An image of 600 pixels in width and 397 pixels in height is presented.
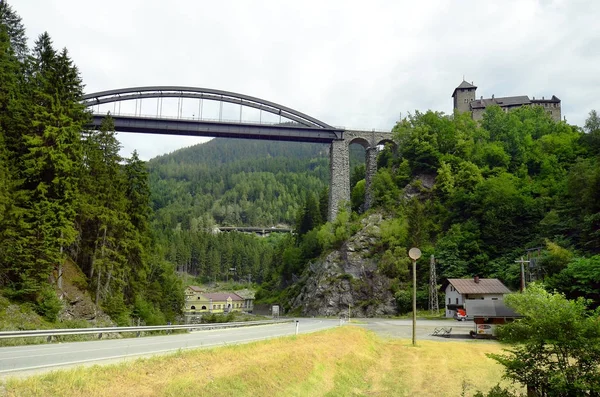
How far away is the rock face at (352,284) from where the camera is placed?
64438mm

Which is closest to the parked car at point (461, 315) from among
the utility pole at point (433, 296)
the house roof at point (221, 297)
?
the utility pole at point (433, 296)

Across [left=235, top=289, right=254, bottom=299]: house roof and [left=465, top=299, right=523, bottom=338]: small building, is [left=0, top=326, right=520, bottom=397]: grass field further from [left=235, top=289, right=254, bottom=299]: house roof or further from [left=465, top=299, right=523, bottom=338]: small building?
[left=235, top=289, right=254, bottom=299]: house roof

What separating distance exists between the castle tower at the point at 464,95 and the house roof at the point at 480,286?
235ft

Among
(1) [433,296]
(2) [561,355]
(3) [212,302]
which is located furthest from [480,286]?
(3) [212,302]

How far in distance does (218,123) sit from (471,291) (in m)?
40.8

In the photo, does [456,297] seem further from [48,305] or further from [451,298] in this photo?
[48,305]

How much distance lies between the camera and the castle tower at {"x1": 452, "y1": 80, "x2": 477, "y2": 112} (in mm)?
117000

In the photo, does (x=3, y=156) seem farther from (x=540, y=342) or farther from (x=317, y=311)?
(x=317, y=311)

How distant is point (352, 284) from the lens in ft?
218

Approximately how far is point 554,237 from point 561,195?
899 cm

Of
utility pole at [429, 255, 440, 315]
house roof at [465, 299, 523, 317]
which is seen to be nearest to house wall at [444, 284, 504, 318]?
utility pole at [429, 255, 440, 315]

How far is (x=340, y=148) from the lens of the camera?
72.9 m

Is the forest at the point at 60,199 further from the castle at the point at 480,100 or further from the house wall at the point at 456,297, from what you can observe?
the castle at the point at 480,100

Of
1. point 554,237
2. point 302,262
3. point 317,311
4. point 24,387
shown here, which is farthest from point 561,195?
point 24,387
